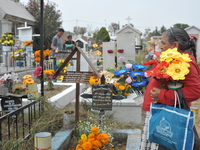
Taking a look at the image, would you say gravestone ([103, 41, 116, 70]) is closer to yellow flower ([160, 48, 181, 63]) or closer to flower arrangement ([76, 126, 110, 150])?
flower arrangement ([76, 126, 110, 150])

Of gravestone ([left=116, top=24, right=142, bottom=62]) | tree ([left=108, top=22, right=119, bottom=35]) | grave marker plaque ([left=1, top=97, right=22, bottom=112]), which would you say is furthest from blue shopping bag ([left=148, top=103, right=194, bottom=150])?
tree ([left=108, top=22, right=119, bottom=35])

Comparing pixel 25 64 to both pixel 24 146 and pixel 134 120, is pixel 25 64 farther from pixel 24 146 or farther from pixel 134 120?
pixel 24 146

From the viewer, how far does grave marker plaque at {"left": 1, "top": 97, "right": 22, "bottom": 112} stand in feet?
11.4

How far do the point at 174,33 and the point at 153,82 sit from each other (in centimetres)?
42

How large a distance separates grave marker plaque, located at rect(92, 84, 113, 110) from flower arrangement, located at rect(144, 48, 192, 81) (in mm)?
1528

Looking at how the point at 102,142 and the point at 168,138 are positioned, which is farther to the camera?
the point at 102,142

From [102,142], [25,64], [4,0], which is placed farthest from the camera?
[4,0]

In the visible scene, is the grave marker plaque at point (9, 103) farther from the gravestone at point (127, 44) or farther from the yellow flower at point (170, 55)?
the gravestone at point (127, 44)

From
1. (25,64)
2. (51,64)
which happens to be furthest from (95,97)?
(25,64)

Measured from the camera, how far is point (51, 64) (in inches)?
361

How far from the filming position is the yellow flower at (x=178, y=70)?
65.6 inches

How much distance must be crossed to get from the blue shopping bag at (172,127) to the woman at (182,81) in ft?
0.29

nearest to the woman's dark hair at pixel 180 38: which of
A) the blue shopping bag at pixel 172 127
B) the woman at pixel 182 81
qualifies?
the woman at pixel 182 81

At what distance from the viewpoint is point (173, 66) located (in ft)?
5.72
